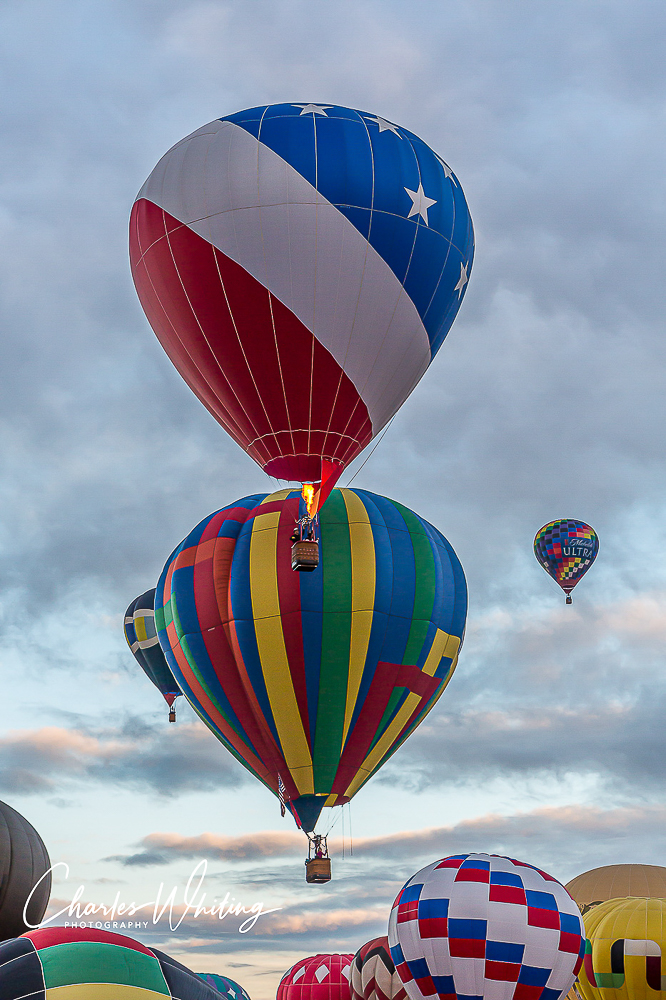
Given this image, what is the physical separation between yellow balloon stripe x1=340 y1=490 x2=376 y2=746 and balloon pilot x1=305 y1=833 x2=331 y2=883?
1.32m

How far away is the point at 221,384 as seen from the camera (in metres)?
14.2

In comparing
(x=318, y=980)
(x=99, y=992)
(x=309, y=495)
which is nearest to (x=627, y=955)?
(x=318, y=980)

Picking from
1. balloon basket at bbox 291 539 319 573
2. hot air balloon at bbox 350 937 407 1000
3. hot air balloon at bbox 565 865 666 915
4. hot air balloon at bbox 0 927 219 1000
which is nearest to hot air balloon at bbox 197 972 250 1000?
hot air balloon at bbox 350 937 407 1000

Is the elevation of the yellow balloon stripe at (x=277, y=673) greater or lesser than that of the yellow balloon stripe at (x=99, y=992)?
greater

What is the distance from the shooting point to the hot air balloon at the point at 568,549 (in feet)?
87.4

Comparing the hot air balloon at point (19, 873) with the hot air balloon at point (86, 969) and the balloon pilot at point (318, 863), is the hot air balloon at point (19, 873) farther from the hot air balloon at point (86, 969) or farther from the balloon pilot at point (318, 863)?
the hot air balloon at point (86, 969)

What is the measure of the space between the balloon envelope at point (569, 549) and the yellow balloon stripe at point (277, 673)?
12.3 metres

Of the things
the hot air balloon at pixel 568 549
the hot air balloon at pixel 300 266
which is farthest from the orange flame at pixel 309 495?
the hot air balloon at pixel 568 549

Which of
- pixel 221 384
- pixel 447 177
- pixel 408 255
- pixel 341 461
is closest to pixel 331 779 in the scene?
pixel 341 461

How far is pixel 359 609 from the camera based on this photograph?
15617 millimetres

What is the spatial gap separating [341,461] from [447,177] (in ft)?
12.0

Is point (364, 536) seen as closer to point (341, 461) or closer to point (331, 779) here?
point (341, 461)

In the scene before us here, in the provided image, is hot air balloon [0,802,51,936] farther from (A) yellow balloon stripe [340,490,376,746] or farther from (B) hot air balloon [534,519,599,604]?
(B) hot air balloon [534,519,599,604]

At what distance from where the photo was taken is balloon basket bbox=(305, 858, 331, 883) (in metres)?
15.3
